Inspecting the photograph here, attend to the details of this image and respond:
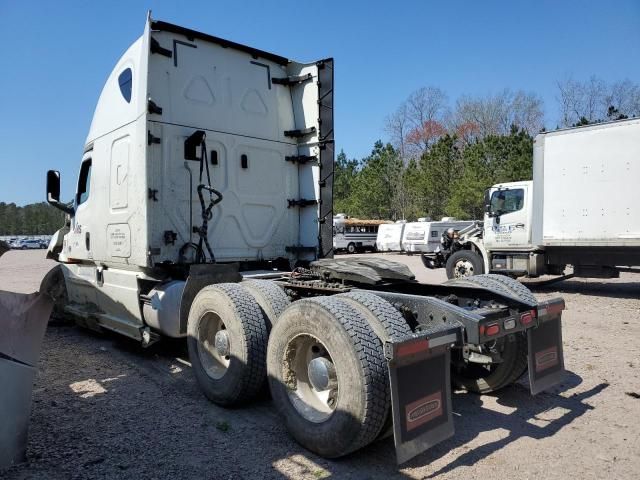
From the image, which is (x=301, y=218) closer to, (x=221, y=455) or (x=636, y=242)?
(x=221, y=455)

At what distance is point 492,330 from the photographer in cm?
344

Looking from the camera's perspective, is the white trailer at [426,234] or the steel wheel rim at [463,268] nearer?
the steel wheel rim at [463,268]

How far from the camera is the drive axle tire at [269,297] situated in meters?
4.23

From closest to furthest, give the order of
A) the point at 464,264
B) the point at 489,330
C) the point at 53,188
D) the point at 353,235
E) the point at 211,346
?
the point at 489,330, the point at 211,346, the point at 53,188, the point at 464,264, the point at 353,235

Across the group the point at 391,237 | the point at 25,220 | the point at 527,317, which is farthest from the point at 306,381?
the point at 25,220

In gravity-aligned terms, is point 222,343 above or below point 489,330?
below

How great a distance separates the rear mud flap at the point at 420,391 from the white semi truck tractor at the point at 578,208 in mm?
9194

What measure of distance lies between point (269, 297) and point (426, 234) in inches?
1078

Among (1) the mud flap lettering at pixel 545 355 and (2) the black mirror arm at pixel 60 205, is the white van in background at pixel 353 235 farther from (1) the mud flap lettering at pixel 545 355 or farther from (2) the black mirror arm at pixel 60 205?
(1) the mud flap lettering at pixel 545 355

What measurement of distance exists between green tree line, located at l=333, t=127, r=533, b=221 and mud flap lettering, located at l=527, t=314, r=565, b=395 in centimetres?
2831

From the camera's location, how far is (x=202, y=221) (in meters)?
5.81

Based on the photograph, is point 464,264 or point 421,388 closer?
point 421,388

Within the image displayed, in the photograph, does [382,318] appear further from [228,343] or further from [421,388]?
[228,343]

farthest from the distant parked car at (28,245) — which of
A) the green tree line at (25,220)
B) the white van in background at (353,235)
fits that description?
the white van in background at (353,235)
